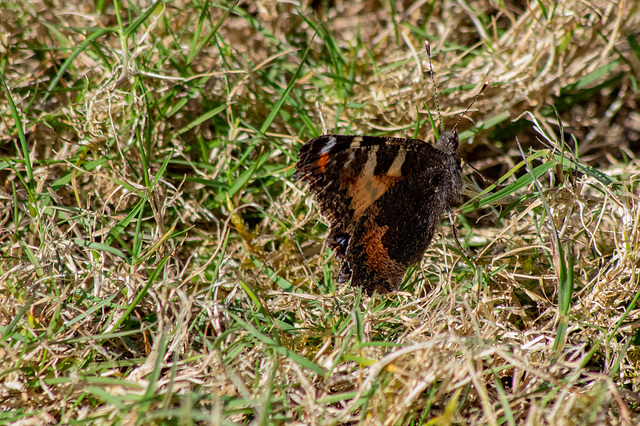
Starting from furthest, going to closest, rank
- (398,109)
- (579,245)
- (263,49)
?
(263,49)
(398,109)
(579,245)

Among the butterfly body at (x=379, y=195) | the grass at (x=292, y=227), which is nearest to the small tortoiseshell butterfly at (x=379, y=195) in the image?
the butterfly body at (x=379, y=195)

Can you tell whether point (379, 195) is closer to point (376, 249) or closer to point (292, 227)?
point (376, 249)

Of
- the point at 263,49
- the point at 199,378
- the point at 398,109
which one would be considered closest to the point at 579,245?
the point at 398,109

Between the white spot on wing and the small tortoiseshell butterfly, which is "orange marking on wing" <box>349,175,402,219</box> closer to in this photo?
the small tortoiseshell butterfly

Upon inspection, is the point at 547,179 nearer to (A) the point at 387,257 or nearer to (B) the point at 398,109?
(B) the point at 398,109

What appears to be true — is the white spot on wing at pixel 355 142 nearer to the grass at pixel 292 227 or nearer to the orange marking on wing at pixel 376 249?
the orange marking on wing at pixel 376 249

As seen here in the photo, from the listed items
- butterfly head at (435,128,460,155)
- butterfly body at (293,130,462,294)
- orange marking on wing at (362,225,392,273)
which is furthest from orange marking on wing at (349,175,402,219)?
butterfly head at (435,128,460,155)

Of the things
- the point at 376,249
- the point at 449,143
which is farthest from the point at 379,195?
the point at 449,143
